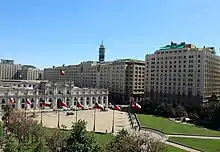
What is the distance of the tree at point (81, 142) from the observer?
101 ft

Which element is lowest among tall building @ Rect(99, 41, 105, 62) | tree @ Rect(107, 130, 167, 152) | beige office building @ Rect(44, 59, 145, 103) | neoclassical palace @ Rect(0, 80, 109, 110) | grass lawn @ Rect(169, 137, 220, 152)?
grass lawn @ Rect(169, 137, 220, 152)

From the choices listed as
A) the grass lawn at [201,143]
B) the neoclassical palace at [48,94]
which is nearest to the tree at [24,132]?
the grass lawn at [201,143]

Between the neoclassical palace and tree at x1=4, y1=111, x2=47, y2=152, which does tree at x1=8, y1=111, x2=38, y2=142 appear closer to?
tree at x1=4, y1=111, x2=47, y2=152

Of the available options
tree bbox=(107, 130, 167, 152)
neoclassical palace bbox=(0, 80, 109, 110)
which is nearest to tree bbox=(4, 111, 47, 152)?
tree bbox=(107, 130, 167, 152)

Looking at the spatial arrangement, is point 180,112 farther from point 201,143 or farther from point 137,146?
point 137,146

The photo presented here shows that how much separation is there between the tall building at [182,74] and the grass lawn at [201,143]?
46.4 metres

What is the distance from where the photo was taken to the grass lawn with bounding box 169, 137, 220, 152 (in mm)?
52300

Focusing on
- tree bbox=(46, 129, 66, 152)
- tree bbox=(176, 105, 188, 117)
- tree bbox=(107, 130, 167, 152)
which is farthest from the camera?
tree bbox=(176, 105, 188, 117)

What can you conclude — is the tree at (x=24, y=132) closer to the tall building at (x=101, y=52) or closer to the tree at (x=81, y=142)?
the tree at (x=81, y=142)

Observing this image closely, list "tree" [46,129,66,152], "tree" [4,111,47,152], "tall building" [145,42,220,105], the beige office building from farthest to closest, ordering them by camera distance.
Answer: the beige office building, "tall building" [145,42,220,105], "tree" [4,111,47,152], "tree" [46,129,66,152]

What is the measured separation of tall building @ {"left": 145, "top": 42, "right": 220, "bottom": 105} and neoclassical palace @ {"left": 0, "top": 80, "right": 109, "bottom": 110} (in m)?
24.0

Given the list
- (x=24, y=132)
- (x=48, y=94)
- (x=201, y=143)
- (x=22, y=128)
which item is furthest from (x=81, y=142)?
(x=48, y=94)

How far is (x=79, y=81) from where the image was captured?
17625 centimetres

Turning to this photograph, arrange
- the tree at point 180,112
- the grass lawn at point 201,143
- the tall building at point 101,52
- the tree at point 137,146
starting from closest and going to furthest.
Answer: the tree at point 137,146 → the grass lawn at point 201,143 → the tree at point 180,112 → the tall building at point 101,52
